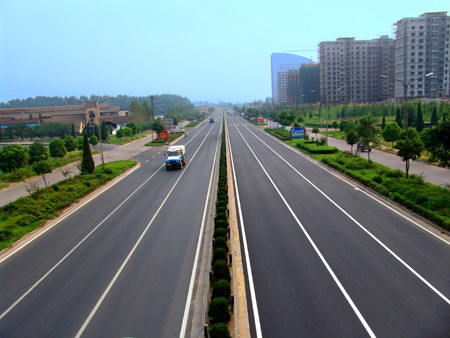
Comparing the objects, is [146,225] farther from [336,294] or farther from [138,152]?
[138,152]

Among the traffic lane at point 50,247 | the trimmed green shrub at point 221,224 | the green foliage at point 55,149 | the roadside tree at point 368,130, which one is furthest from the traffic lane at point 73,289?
the green foliage at point 55,149

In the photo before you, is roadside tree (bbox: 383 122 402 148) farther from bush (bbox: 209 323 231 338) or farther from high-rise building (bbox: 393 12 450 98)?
high-rise building (bbox: 393 12 450 98)

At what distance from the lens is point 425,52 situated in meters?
94.8

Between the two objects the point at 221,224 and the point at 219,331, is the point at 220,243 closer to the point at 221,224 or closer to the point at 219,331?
the point at 221,224

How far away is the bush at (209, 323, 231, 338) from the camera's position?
870cm

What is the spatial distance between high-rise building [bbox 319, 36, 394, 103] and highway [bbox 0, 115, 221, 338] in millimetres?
121729

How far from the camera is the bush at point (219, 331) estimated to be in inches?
343

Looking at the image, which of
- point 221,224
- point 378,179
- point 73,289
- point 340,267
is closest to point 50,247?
point 73,289

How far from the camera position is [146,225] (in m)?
18.2

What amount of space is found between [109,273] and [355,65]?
13490cm

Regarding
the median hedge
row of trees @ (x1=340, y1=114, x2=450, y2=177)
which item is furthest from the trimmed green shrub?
row of trees @ (x1=340, y1=114, x2=450, y2=177)

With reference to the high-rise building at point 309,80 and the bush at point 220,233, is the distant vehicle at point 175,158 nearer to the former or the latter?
the bush at point 220,233

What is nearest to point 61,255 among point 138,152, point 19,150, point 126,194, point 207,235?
point 207,235

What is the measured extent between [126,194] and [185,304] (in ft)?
51.8
